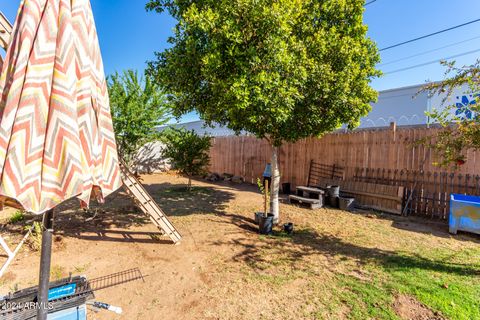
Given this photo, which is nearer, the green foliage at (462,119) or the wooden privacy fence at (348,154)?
the green foliage at (462,119)

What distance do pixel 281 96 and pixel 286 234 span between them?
116 inches

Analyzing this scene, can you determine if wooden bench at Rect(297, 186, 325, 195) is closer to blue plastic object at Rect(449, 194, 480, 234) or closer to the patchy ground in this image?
the patchy ground

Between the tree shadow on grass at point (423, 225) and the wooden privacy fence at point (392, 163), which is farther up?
the wooden privacy fence at point (392, 163)

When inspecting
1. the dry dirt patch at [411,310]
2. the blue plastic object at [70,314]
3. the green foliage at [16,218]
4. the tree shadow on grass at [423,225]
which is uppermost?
the blue plastic object at [70,314]

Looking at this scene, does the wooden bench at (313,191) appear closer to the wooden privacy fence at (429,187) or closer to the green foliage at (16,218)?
the wooden privacy fence at (429,187)

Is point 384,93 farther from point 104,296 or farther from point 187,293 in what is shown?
point 104,296

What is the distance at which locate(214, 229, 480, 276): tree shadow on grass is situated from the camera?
3939 mm

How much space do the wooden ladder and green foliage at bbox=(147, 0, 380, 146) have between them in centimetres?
208

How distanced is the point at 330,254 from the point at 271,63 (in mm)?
3593

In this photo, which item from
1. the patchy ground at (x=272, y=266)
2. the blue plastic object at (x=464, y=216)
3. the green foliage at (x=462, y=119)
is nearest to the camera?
the patchy ground at (x=272, y=266)

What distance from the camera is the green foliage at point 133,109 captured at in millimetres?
10242

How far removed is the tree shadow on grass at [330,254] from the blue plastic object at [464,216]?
1.78 meters

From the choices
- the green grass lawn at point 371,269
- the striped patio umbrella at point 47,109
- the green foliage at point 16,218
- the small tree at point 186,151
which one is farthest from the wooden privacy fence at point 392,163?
the green foliage at point 16,218

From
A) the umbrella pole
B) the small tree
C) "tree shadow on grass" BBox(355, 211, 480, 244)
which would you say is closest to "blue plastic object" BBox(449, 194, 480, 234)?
"tree shadow on grass" BBox(355, 211, 480, 244)
